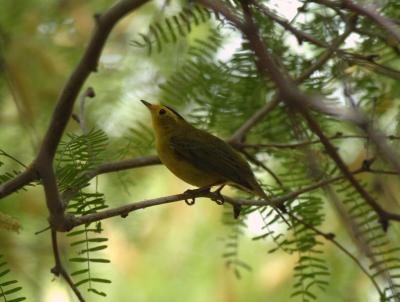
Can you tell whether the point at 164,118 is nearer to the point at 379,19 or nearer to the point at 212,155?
the point at 212,155

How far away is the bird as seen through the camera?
225cm

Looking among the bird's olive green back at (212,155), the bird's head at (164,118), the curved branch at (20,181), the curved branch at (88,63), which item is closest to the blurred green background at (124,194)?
the bird's head at (164,118)

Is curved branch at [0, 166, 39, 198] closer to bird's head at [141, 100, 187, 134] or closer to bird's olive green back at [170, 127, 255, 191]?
bird's olive green back at [170, 127, 255, 191]

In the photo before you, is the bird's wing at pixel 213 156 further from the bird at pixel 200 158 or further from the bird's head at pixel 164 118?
the bird's head at pixel 164 118

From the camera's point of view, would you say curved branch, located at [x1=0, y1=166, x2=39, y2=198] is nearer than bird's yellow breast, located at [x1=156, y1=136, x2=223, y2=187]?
Yes

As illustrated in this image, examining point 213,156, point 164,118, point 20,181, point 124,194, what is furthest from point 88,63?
point 124,194

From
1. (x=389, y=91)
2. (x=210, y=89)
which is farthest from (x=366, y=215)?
(x=210, y=89)

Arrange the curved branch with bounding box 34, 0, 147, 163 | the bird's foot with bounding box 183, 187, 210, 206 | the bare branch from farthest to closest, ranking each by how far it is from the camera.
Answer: the bird's foot with bounding box 183, 187, 210, 206, the curved branch with bounding box 34, 0, 147, 163, the bare branch

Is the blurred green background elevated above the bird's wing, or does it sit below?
above

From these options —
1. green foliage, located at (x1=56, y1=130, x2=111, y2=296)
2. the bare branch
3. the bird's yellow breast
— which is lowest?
the bare branch

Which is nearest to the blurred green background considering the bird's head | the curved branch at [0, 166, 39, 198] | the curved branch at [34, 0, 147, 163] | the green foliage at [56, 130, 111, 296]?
the bird's head

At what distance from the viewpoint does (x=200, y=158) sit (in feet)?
7.82

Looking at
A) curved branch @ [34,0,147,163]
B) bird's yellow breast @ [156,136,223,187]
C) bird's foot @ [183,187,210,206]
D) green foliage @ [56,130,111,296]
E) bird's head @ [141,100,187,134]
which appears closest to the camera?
curved branch @ [34,0,147,163]

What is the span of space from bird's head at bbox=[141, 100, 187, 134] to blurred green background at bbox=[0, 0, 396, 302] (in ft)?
0.14
